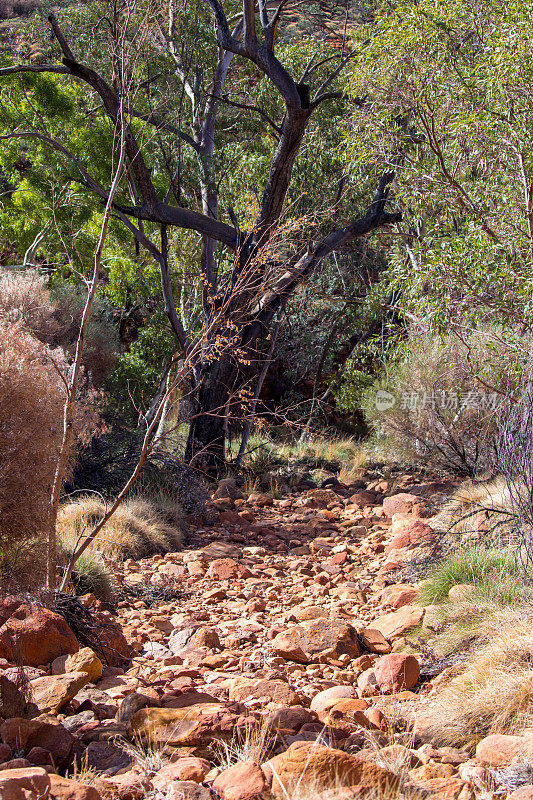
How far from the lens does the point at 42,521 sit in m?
3.62

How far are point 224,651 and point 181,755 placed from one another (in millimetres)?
1453

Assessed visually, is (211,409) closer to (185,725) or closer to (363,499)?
(363,499)

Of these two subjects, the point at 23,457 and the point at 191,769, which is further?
the point at 23,457

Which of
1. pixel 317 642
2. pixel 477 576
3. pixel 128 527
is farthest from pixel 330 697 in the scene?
Result: pixel 128 527

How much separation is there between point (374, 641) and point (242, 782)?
196 cm

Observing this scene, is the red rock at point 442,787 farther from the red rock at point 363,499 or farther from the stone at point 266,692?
the red rock at point 363,499

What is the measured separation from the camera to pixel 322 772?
2.26m

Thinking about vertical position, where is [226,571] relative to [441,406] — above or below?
below

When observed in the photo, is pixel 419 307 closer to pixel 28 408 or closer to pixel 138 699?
pixel 28 408

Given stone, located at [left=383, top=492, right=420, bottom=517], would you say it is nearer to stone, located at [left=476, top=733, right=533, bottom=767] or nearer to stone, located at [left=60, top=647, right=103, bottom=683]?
stone, located at [left=60, top=647, right=103, bottom=683]

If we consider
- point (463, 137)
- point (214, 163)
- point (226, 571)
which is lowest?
point (226, 571)

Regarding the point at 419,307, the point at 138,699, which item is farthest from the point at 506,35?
the point at 138,699

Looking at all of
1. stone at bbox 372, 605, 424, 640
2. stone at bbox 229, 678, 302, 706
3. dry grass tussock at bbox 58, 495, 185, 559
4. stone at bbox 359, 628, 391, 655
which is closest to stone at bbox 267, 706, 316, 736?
stone at bbox 229, 678, 302, 706

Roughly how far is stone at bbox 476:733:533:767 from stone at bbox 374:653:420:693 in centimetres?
75
